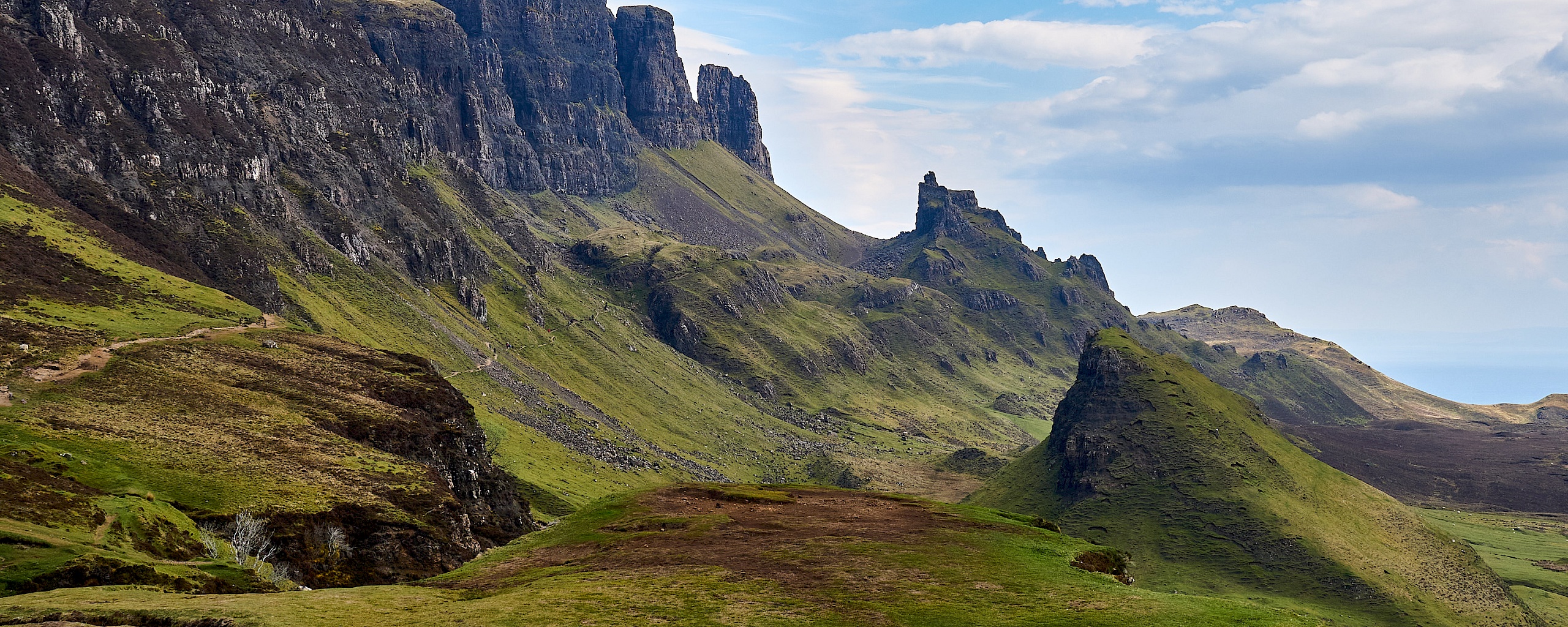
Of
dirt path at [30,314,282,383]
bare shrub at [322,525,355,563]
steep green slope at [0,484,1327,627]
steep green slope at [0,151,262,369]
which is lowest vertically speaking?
bare shrub at [322,525,355,563]

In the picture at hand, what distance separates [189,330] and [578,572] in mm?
Answer: 106974

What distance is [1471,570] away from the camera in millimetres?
190500

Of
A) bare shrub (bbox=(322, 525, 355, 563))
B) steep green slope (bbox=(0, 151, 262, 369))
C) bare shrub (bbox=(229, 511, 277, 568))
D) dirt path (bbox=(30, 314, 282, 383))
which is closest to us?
bare shrub (bbox=(229, 511, 277, 568))

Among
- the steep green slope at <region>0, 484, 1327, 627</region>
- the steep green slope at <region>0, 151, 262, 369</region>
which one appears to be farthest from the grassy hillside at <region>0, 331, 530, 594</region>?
the steep green slope at <region>0, 151, 262, 369</region>

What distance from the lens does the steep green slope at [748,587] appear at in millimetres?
64812

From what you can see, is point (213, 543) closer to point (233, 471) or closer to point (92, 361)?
point (233, 471)

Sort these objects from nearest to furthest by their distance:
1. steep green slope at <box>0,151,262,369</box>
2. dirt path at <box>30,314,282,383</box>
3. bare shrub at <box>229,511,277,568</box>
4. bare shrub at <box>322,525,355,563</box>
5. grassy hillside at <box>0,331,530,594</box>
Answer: grassy hillside at <box>0,331,530,594</box> → bare shrub at <box>229,511,277,568</box> → bare shrub at <box>322,525,355,563</box> → dirt path at <box>30,314,282,383</box> → steep green slope at <box>0,151,262,369</box>

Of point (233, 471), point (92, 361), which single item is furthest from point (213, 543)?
point (92, 361)

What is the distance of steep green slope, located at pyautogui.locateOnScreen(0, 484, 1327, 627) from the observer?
213ft

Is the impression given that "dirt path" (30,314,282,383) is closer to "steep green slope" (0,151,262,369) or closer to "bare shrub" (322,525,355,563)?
"steep green slope" (0,151,262,369)

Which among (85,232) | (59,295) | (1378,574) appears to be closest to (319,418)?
(59,295)

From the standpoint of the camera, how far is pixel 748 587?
8150 centimetres

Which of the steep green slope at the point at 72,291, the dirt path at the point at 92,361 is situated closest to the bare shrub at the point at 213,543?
the dirt path at the point at 92,361

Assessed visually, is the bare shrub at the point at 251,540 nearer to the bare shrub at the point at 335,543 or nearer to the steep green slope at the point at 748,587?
the bare shrub at the point at 335,543
